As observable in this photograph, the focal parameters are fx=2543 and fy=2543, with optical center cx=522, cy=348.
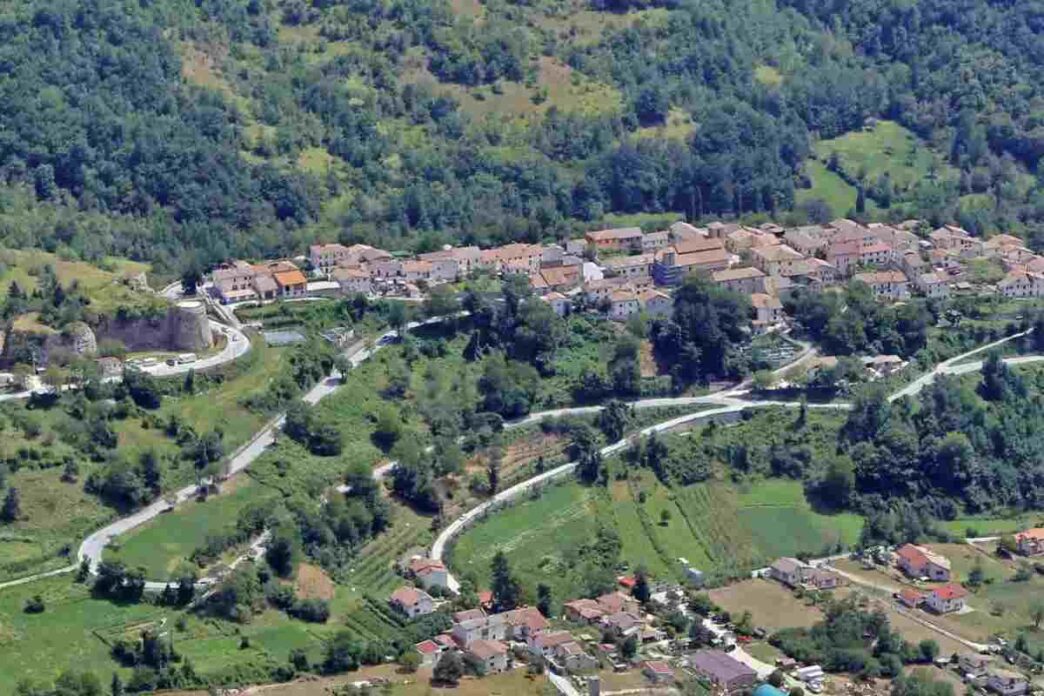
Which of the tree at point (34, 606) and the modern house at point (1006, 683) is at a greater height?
the tree at point (34, 606)

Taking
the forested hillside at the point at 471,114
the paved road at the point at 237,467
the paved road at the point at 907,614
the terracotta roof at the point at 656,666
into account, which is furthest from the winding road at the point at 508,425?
the paved road at the point at 907,614

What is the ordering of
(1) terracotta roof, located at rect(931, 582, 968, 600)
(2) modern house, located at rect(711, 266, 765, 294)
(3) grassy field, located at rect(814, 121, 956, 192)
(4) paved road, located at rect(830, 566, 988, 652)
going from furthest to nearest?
(3) grassy field, located at rect(814, 121, 956, 192) < (2) modern house, located at rect(711, 266, 765, 294) < (1) terracotta roof, located at rect(931, 582, 968, 600) < (4) paved road, located at rect(830, 566, 988, 652)

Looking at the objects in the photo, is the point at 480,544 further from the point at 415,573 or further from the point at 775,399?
the point at 775,399

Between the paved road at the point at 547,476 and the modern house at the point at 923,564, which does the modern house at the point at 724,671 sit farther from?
A: the modern house at the point at 923,564

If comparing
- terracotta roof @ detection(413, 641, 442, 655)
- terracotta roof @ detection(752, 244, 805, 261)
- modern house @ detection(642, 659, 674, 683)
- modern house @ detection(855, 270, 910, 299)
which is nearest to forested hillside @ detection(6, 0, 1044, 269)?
terracotta roof @ detection(752, 244, 805, 261)

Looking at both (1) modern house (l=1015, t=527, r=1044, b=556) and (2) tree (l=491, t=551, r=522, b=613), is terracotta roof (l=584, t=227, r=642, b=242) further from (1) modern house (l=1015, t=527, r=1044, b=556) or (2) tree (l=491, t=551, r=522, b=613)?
(2) tree (l=491, t=551, r=522, b=613)
